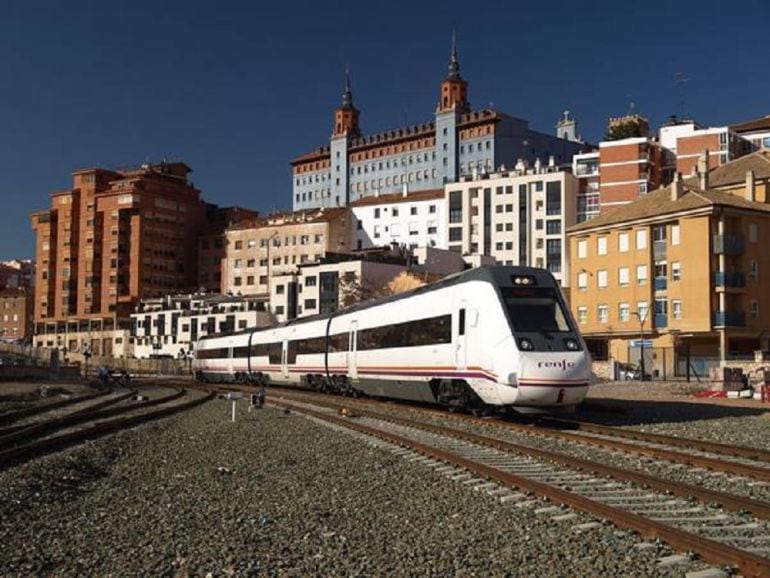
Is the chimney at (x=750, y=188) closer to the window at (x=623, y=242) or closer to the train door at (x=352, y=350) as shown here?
the window at (x=623, y=242)

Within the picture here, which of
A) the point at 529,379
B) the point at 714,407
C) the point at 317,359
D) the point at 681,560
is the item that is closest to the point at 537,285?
the point at 529,379

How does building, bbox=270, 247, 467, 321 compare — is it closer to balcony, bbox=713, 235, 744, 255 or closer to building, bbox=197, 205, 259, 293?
building, bbox=197, 205, 259, 293

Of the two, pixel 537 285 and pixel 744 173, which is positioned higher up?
pixel 744 173

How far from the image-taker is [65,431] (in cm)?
2056

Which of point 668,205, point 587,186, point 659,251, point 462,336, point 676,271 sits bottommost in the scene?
point 462,336

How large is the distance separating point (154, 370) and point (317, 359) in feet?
212

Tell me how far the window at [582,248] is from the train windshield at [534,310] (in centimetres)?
5081

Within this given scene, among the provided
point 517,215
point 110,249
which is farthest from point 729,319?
point 110,249

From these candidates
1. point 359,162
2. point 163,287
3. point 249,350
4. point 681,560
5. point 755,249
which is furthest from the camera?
point 359,162

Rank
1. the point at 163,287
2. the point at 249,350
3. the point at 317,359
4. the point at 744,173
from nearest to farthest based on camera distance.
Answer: the point at 317,359, the point at 249,350, the point at 744,173, the point at 163,287

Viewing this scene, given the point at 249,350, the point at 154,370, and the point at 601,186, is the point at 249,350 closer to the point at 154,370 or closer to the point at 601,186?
the point at 154,370

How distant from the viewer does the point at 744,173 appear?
68250 mm

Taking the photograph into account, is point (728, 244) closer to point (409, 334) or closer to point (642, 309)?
point (642, 309)

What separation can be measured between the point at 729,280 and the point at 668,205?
7.04 metres
